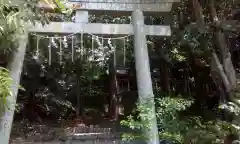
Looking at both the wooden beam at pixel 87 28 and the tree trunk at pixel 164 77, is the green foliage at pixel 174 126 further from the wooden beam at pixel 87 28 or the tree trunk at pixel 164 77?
the tree trunk at pixel 164 77

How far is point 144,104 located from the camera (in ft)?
13.4

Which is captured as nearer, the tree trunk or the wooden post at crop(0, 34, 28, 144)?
the wooden post at crop(0, 34, 28, 144)

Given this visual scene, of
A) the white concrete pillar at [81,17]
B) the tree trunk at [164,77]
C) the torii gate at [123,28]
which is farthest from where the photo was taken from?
the tree trunk at [164,77]

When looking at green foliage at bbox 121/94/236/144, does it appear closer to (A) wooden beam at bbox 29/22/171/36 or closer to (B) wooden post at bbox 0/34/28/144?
(A) wooden beam at bbox 29/22/171/36

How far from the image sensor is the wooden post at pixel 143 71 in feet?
13.1

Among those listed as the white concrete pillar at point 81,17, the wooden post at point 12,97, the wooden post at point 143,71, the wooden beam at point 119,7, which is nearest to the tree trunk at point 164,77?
the wooden beam at point 119,7

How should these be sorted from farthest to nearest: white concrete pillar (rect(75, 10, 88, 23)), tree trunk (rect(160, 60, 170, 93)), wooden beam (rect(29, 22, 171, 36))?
1. tree trunk (rect(160, 60, 170, 93))
2. white concrete pillar (rect(75, 10, 88, 23))
3. wooden beam (rect(29, 22, 171, 36))

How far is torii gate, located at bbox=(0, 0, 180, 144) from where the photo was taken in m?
4.36

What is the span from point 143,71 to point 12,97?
189 centimetres

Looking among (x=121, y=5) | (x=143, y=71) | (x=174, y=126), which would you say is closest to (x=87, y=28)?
(x=121, y=5)

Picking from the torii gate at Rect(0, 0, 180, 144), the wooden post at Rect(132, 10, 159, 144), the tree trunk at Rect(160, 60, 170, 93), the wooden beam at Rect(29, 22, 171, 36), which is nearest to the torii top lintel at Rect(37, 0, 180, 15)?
the torii gate at Rect(0, 0, 180, 144)

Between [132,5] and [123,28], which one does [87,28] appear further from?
[132,5]

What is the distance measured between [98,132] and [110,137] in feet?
1.50

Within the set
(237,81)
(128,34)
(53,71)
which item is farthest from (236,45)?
(53,71)
